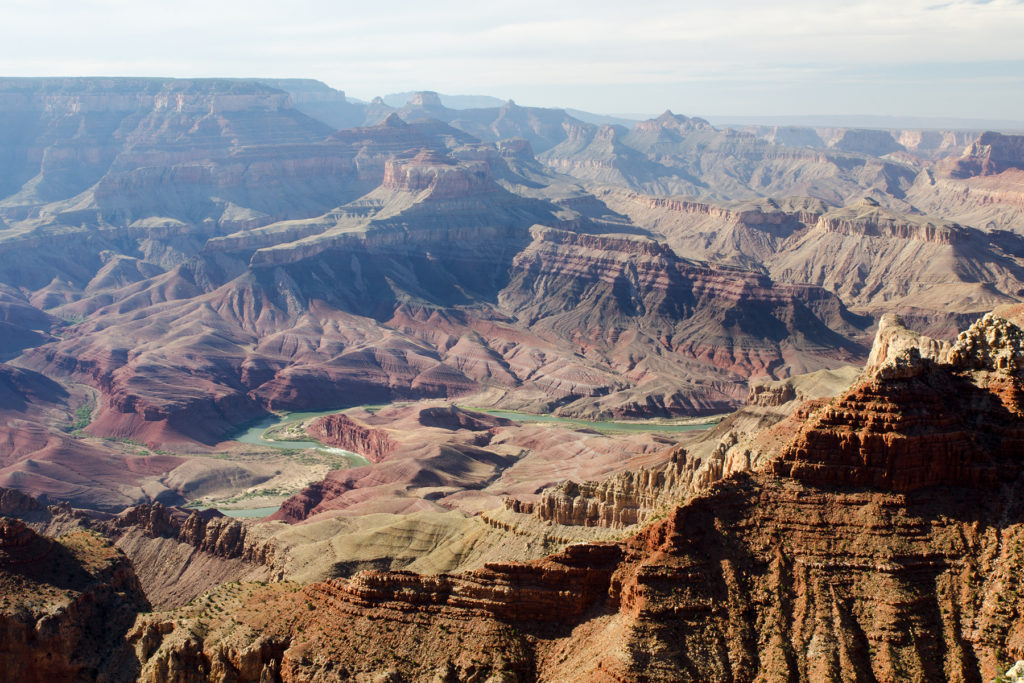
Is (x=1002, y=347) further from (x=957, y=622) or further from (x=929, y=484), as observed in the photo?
(x=957, y=622)

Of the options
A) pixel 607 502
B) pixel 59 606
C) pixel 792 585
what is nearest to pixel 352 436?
pixel 607 502

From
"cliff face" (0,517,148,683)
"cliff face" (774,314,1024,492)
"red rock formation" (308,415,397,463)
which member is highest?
"red rock formation" (308,415,397,463)

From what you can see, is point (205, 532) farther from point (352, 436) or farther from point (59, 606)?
point (352, 436)

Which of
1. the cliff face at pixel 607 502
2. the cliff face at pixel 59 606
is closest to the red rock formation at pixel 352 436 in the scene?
the cliff face at pixel 59 606

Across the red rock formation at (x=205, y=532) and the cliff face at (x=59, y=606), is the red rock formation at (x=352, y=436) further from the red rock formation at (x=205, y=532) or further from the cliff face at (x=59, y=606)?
Result: the cliff face at (x=59, y=606)

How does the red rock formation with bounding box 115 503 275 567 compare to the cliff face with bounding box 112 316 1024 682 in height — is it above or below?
above

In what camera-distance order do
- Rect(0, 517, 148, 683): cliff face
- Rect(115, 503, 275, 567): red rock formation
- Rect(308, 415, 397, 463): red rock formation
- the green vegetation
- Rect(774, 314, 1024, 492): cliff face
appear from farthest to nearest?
the green vegetation
Rect(308, 415, 397, 463): red rock formation
Rect(115, 503, 275, 567): red rock formation
Rect(0, 517, 148, 683): cliff face
Rect(774, 314, 1024, 492): cliff face

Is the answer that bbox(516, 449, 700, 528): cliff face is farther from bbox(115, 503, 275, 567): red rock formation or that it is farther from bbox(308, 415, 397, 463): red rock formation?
bbox(308, 415, 397, 463): red rock formation

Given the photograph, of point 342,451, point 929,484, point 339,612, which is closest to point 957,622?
point 929,484

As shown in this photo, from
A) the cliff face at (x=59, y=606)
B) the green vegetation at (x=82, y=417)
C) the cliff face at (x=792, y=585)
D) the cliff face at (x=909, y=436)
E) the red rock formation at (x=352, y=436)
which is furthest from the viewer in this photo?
the green vegetation at (x=82, y=417)

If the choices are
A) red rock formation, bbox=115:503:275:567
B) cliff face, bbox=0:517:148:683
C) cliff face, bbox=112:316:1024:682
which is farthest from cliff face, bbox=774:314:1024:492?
red rock formation, bbox=115:503:275:567

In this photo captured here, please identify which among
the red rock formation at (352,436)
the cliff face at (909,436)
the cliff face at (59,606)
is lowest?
the cliff face at (59,606)
